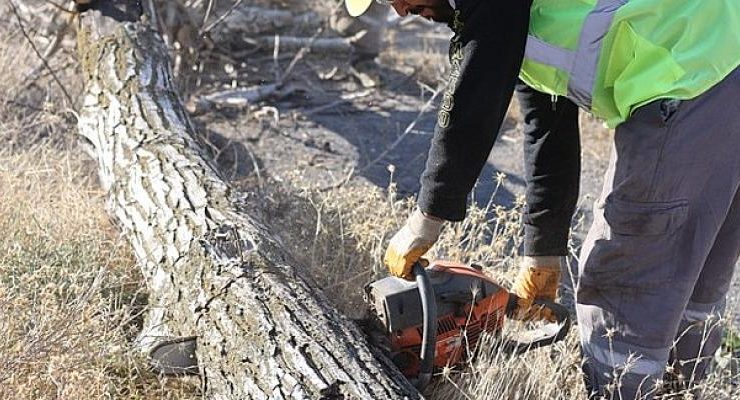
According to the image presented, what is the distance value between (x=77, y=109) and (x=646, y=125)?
3801 millimetres

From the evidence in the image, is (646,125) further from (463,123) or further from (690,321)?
(690,321)

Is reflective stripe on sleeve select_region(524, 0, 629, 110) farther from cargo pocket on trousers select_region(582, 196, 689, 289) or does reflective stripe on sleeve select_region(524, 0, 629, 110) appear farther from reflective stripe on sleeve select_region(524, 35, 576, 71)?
cargo pocket on trousers select_region(582, 196, 689, 289)

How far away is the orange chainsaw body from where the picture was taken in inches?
116

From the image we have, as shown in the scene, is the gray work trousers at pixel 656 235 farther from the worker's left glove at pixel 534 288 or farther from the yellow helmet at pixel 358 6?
the yellow helmet at pixel 358 6

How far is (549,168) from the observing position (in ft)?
10.3

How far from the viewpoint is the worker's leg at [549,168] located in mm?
3100

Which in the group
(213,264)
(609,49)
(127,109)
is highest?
(609,49)

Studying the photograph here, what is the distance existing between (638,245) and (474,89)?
0.75 meters

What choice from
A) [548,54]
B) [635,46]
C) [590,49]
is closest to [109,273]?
[548,54]

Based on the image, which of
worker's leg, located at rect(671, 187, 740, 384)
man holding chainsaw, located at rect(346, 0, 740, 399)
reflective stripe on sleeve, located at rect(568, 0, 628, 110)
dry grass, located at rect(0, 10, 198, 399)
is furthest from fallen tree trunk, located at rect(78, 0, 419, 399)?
worker's leg, located at rect(671, 187, 740, 384)

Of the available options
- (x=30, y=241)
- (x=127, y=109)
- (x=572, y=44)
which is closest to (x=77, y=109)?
(x=127, y=109)

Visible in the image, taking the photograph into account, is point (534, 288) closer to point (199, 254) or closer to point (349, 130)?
point (199, 254)

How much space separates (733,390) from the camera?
3.67m

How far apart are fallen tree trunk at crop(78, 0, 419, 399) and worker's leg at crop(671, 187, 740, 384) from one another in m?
1.18
